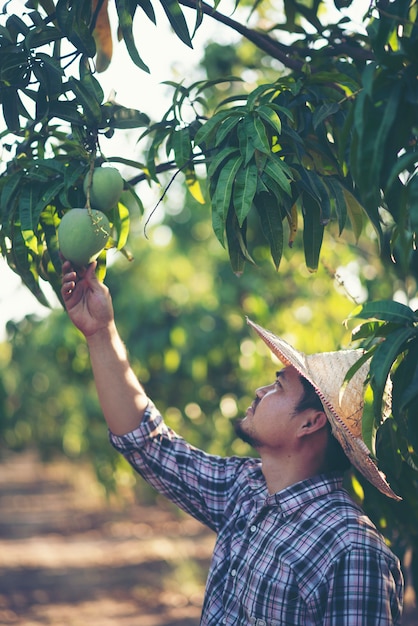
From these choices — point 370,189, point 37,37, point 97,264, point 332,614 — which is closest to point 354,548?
point 332,614

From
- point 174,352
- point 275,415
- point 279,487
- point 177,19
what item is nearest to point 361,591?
point 279,487

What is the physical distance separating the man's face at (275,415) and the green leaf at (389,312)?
20.8 inches

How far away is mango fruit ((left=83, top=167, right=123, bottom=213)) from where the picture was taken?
59.1 inches

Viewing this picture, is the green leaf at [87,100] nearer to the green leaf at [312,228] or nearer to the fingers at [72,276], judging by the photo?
the fingers at [72,276]

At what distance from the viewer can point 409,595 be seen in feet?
16.8

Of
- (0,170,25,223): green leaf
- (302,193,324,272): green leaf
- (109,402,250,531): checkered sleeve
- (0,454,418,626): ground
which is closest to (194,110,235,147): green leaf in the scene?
(302,193,324,272): green leaf

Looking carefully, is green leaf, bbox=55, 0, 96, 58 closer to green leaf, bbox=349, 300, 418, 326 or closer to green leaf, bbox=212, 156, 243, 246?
green leaf, bbox=212, 156, 243, 246

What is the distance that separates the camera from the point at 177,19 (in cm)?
145

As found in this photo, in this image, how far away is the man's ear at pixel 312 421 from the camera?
174 cm

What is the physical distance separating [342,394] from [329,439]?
0.90 feet

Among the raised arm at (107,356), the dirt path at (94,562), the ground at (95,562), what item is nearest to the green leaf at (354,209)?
the raised arm at (107,356)

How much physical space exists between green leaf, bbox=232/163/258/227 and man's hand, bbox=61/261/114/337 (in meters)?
0.49

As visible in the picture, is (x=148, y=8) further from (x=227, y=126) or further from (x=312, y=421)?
(x=312, y=421)

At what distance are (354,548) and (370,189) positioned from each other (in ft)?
2.42
